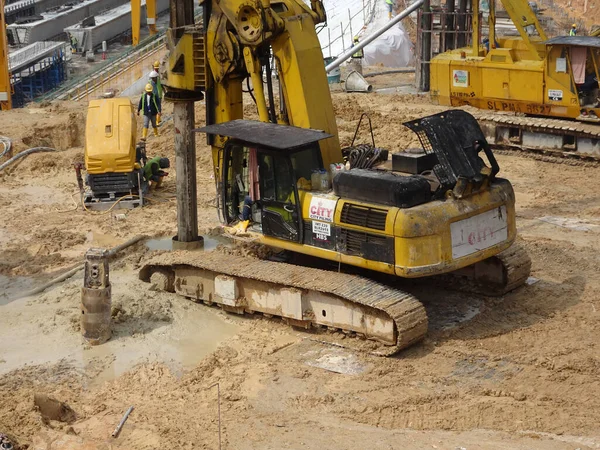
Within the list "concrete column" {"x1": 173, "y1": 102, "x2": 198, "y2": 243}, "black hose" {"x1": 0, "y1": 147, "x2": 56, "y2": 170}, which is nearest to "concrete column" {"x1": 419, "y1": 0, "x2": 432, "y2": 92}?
"black hose" {"x1": 0, "y1": 147, "x2": 56, "y2": 170}

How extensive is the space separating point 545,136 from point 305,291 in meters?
9.76

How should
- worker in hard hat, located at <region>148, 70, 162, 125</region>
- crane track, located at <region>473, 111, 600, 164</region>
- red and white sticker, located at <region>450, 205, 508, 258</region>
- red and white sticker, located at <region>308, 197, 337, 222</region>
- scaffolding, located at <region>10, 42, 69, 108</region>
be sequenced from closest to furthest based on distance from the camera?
red and white sticker, located at <region>450, 205, 508, 258</region>, red and white sticker, located at <region>308, 197, 337, 222</region>, crane track, located at <region>473, 111, 600, 164</region>, worker in hard hat, located at <region>148, 70, 162, 125</region>, scaffolding, located at <region>10, 42, 69, 108</region>

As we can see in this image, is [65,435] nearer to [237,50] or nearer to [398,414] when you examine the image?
[398,414]

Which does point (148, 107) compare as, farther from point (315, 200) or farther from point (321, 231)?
point (321, 231)

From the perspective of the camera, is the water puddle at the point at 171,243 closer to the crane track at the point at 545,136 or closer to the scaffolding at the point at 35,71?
the crane track at the point at 545,136

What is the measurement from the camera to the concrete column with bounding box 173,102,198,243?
13.0m

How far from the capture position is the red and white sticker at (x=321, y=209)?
1066cm

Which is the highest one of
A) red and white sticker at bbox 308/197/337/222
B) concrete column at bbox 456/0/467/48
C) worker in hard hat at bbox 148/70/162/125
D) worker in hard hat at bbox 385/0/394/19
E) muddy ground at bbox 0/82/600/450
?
worker in hard hat at bbox 385/0/394/19

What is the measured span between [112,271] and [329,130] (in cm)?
354

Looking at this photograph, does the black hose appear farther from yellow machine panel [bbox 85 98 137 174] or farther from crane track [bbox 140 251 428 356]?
crane track [bbox 140 251 428 356]

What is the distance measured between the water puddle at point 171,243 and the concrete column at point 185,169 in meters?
0.40

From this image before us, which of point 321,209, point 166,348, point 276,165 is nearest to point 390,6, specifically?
point 276,165

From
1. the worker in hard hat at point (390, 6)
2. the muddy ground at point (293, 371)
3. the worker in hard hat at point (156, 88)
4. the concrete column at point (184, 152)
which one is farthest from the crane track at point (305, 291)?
the worker in hard hat at point (390, 6)

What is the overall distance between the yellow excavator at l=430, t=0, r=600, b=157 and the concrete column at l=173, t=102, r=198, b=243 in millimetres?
8058
